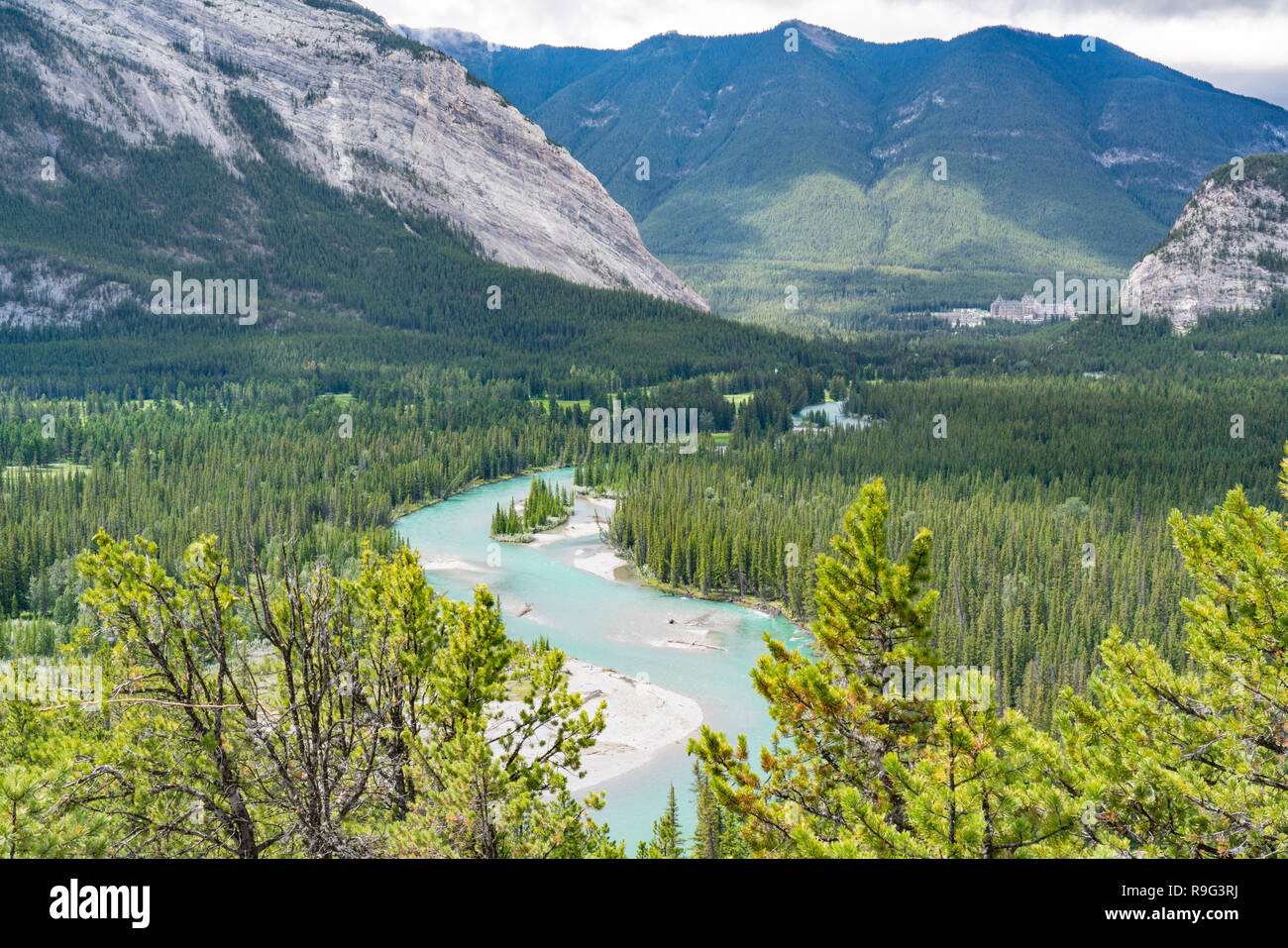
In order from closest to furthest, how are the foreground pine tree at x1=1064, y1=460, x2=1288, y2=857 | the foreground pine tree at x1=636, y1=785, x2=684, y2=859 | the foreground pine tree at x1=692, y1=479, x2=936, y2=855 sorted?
the foreground pine tree at x1=1064, y1=460, x2=1288, y2=857 → the foreground pine tree at x1=692, y1=479, x2=936, y2=855 → the foreground pine tree at x1=636, y1=785, x2=684, y2=859

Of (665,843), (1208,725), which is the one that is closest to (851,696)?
(1208,725)

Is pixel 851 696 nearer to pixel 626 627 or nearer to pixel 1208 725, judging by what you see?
pixel 1208 725

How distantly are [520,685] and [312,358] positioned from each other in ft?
459

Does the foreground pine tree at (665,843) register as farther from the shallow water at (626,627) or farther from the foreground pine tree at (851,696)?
the foreground pine tree at (851,696)

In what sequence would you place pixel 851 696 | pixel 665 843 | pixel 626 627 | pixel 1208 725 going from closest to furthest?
pixel 1208 725
pixel 851 696
pixel 665 843
pixel 626 627

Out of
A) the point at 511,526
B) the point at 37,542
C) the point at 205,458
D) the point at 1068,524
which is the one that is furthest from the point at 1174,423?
the point at 37,542

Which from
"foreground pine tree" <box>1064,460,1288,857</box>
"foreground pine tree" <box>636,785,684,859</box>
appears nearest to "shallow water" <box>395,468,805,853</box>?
"foreground pine tree" <box>636,785,684,859</box>

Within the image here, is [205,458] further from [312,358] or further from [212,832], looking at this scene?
[212,832]

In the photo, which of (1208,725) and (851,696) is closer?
(1208,725)

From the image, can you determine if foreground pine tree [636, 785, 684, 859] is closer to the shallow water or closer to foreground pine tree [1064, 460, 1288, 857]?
the shallow water

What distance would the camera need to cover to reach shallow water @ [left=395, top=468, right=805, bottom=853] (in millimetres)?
48125

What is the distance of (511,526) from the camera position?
4008 inches

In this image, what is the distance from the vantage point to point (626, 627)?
74.1 metres

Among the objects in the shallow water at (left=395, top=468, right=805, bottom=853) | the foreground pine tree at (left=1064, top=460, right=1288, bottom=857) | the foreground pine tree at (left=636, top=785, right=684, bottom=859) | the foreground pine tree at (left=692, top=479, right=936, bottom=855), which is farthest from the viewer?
the shallow water at (left=395, top=468, right=805, bottom=853)
